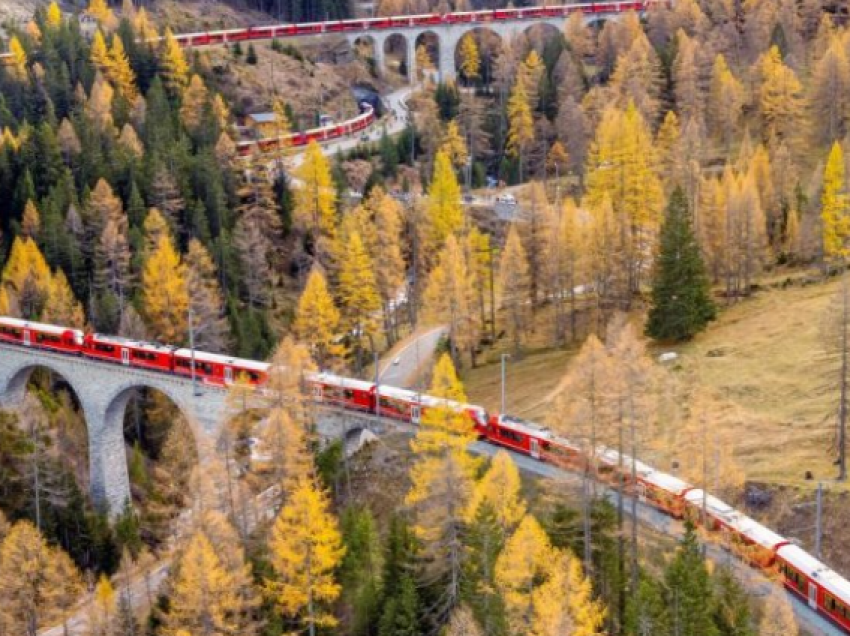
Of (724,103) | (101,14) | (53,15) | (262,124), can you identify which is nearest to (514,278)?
(724,103)

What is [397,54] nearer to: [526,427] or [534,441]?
[526,427]

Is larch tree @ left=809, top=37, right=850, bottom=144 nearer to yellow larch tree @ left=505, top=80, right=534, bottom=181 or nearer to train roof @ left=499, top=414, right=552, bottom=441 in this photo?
yellow larch tree @ left=505, top=80, right=534, bottom=181

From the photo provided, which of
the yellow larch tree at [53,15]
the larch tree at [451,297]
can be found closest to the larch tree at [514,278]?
the larch tree at [451,297]

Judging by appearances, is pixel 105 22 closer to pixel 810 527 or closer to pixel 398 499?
pixel 398 499

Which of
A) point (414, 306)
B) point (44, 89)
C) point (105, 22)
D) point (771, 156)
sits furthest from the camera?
point (105, 22)

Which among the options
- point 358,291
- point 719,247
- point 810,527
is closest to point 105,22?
point 358,291

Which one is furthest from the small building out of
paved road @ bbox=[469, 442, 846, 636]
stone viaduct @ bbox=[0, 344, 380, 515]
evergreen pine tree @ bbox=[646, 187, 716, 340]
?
paved road @ bbox=[469, 442, 846, 636]
